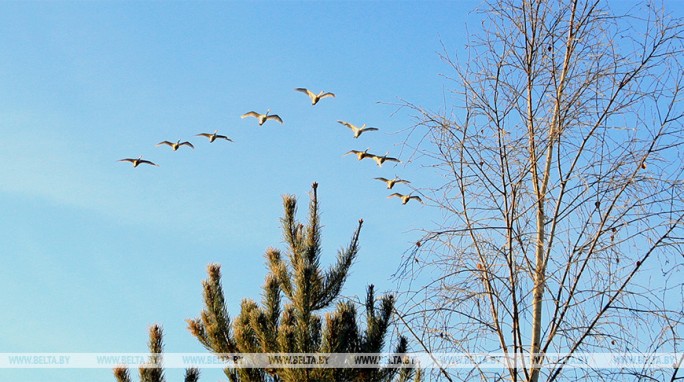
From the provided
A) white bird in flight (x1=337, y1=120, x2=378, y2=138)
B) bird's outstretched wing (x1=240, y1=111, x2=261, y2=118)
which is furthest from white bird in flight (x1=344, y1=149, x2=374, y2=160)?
bird's outstretched wing (x1=240, y1=111, x2=261, y2=118)

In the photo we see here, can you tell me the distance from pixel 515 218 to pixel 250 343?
5067mm

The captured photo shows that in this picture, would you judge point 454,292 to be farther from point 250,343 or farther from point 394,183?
point 250,343

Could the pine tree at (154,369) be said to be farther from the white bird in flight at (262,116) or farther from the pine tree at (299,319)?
the white bird in flight at (262,116)

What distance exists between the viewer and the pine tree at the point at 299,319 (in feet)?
24.8

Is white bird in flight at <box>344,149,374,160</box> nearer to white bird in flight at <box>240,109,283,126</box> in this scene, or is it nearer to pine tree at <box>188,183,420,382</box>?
pine tree at <box>188,183,420,382</box>

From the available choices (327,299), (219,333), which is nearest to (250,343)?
(219,333)

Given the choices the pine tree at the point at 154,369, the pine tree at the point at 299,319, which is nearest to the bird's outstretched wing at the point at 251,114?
the pine tree at the point at 299,319

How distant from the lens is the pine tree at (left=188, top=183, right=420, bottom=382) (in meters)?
7.57

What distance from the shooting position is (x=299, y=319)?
8055 mm

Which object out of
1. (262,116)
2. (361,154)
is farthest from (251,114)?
(361,154)

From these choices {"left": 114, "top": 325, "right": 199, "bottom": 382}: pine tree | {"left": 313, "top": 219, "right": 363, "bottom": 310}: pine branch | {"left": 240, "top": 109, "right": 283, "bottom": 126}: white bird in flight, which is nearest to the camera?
{"left": 114, "top": 325, "right": 199, "bottom": 382}: pine tree

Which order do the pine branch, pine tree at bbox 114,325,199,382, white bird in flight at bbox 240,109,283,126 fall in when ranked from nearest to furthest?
pine tree at bbox 114,325,199,382, the pine branch, white bird in flight at bbox 240,109,283,126

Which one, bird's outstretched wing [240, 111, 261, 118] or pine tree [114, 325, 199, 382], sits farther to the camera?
bird's outstretched wing [240, 111, 261, 118]

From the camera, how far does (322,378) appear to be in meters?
7.49
